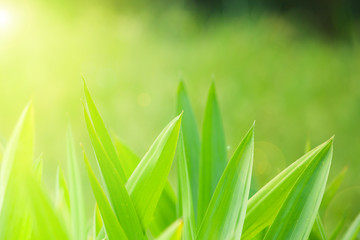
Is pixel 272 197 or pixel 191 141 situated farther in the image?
pixel 191 141

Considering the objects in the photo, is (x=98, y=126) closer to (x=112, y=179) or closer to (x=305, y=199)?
(x=112, y=179)

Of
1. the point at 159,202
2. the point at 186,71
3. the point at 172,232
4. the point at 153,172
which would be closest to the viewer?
the point at 172,232

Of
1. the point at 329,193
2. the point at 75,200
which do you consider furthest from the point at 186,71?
the point at 75,200

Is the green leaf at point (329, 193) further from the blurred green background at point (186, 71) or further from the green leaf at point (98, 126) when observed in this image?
the blurred green background at point (186, 71)

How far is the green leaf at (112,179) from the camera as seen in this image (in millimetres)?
332

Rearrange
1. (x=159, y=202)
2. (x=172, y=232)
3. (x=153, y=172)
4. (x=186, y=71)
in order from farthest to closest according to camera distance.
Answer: (x=186, y=71) < (x=159, y=202) < (x=153, y=172) < (x=172, y=232)

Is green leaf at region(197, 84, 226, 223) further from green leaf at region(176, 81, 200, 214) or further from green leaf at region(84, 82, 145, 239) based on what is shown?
green leaf at region(84, 82, 145, 239)

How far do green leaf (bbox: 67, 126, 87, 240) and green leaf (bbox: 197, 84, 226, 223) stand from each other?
4.8 inches

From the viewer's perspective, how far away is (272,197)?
38 centimetres

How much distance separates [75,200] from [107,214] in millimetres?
89

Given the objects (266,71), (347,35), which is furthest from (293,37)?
(266,71)

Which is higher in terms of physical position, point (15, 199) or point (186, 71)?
point (186, 71)

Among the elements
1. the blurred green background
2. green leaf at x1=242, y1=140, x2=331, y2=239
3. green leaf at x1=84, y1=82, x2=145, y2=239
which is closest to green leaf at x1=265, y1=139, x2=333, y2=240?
green leaf at x1=242, y1=140, x2=331, y2=239

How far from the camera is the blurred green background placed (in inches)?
94.5
